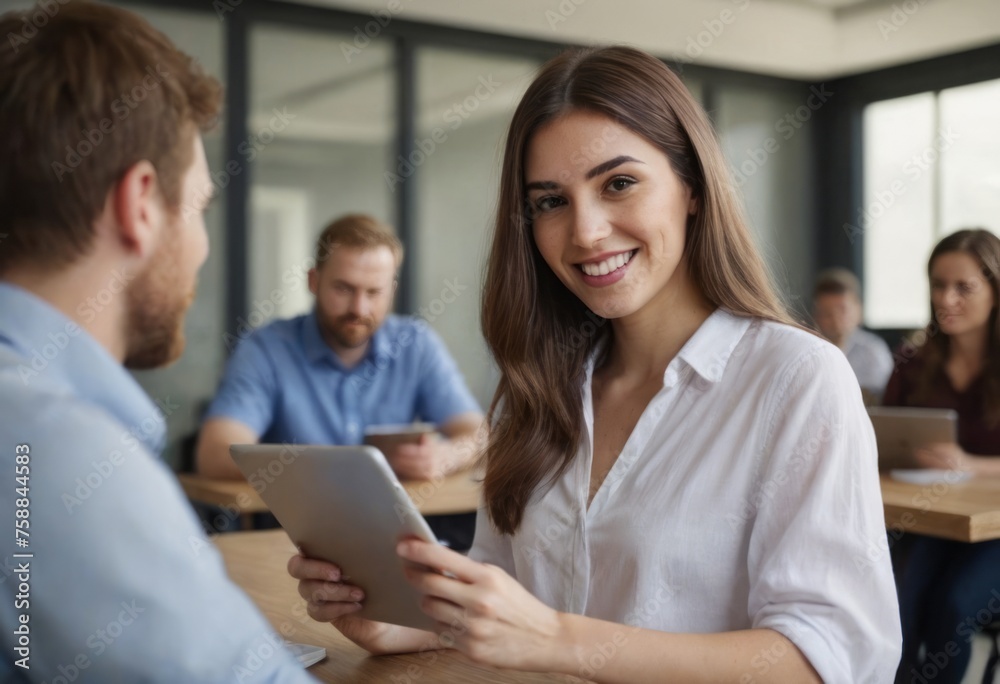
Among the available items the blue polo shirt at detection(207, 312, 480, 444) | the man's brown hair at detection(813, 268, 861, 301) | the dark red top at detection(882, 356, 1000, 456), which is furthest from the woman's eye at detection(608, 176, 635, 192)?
the man's brown hair at detection(813, 268, 861, 301)

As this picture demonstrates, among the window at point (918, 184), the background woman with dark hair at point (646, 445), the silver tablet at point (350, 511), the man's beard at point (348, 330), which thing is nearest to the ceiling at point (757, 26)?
the window at point (918, 184)

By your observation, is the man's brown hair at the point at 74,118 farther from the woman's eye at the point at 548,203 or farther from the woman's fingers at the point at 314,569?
the woman's eye at the point at 548,203

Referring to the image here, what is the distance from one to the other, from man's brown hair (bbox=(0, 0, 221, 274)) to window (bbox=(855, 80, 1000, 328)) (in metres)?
6.49

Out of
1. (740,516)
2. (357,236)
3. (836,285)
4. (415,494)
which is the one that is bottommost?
(415,494)

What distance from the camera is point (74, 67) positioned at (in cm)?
90

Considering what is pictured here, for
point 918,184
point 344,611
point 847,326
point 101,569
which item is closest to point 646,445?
point 344,611

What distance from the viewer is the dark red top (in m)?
3.44

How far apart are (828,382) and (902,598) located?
201cm

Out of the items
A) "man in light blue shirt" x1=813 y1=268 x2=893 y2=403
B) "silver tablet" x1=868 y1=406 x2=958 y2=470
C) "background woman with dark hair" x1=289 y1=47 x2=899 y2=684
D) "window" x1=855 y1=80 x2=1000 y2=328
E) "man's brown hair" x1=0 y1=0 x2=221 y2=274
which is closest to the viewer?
"man's brown hair" x1=0 y1=0 x2=221 y2=274

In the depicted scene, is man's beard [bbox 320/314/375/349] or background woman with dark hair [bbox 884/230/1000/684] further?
man's beard [bbox 320/314/375/349]

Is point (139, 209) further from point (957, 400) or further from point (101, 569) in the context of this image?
point (957, 400)

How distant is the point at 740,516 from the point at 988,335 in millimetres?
2558

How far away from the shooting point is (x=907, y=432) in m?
3.08

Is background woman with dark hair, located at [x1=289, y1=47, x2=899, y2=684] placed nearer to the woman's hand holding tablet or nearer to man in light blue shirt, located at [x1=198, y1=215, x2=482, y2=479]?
the woman's hand holding tablet
